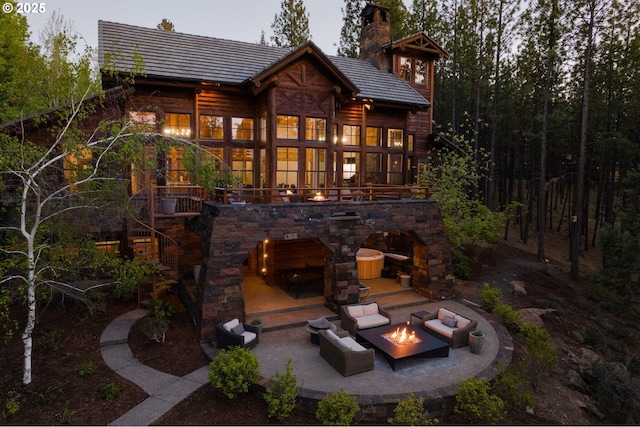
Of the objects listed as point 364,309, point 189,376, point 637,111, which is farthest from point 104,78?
point 637,111

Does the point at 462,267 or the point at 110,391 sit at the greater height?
the point at 462,267

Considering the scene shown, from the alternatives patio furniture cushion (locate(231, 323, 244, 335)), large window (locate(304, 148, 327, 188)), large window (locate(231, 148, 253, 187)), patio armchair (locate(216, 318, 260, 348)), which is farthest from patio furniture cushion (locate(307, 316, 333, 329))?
large window (locate(231, 148, 253, 187))

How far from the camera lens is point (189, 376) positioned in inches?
368

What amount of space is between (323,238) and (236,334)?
4316 mm

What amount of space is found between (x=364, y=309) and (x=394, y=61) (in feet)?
50.4

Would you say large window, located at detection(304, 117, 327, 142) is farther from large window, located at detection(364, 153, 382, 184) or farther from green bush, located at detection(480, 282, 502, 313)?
green bush, located at detection(480, 282, 502, 313)

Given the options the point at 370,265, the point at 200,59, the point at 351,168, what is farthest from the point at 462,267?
the point at 200,59

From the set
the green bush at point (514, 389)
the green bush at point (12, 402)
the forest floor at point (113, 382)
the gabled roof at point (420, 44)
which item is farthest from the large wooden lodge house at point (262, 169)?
the green bush at point (514, 389)

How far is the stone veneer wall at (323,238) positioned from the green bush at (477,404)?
5.32 meters

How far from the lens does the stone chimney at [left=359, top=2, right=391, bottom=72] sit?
21.5m

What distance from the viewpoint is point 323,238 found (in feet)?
41.5

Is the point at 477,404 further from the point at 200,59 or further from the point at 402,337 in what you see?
the point at 200,59

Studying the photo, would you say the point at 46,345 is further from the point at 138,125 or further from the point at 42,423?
the point at 138,125

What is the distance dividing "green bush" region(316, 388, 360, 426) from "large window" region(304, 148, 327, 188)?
9.48 meters
